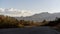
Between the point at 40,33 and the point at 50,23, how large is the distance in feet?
17.8

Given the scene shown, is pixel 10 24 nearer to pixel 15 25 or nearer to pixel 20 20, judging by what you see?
pixel 15 25

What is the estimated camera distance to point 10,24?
47.5 feet

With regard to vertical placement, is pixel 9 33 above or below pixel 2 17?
below

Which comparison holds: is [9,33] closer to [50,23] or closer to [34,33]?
[34,33]

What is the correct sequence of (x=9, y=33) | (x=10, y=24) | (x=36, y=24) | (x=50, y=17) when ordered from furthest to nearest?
(x=50, y=17) → (x=36, y=24) → (x=10, y=24) → (x=9, y=33)

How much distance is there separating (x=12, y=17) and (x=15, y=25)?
1.84m

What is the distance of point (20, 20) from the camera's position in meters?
16.7

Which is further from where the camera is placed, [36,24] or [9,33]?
[36,24]

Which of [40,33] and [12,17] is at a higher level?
[12,17]

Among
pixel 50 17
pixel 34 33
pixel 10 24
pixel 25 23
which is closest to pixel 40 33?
pixel 34 33

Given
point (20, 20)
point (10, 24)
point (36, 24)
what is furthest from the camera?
point (20, 20)

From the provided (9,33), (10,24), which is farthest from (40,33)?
(10,24)

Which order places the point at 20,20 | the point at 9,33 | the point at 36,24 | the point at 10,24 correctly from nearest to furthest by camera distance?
the point at 9,33
the point at 10,24
the point at 36,24
the point at 20,20

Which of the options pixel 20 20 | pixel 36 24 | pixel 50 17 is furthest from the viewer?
pixel 50 17
